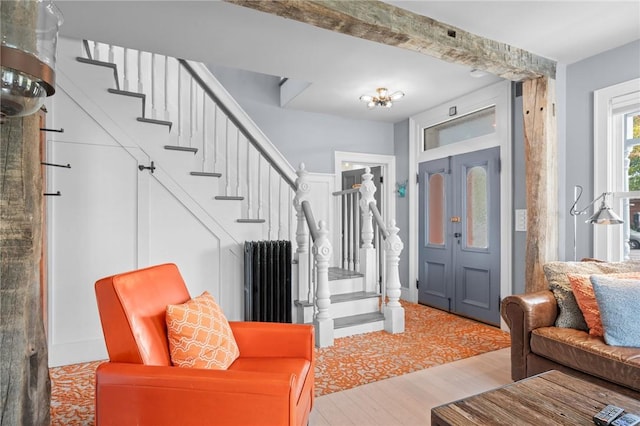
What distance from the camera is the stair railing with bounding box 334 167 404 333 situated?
3.59 metres

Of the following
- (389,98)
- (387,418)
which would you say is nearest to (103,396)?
(387,418)

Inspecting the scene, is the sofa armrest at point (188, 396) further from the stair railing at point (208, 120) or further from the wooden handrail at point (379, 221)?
the wooden handrail at point (379, 221)

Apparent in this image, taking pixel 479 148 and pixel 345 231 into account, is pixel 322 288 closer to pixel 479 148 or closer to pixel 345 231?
pixel 345 231

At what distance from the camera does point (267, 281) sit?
11.0ft

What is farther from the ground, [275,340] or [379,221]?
[379,221]

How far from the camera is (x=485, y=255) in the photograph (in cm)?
393

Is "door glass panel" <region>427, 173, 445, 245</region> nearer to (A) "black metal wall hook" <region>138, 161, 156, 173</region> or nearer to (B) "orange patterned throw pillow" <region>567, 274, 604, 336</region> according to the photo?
(B) "orange patterned throw pillow" <region>567, 274, 604, 336</region>

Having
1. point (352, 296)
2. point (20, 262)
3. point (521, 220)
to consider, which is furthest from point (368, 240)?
point (20, 262)

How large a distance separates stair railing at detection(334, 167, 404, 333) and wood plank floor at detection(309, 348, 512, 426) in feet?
2.94

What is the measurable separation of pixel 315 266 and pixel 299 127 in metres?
2.19

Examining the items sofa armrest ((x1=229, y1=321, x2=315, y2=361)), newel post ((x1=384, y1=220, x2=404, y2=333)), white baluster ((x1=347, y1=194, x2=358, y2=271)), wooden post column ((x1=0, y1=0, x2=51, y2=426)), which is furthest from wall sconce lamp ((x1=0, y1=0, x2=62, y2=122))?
white baluster ((x1=347, y1=194, x2=358, y2=271))

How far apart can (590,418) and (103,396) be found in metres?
1.82

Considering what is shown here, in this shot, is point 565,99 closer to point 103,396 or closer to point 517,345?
point 517,345

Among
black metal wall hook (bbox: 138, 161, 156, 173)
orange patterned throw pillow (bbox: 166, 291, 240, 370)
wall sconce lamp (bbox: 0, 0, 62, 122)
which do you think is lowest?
orange patterned throw pillow (bbox: 166, 291, 240, 370)
